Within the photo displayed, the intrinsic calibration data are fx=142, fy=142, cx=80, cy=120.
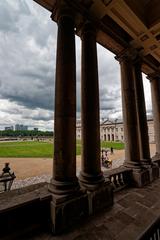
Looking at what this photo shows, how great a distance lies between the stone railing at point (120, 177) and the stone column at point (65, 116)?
2968mm

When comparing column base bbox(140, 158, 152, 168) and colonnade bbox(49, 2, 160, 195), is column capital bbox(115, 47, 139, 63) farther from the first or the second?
column base bbox(140, 158, 152, 168)

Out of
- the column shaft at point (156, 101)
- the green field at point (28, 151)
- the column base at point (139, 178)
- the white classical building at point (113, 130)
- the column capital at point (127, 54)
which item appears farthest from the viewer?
the white classical building at point (113, 130)

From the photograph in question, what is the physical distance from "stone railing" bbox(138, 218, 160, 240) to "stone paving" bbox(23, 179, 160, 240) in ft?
2.82

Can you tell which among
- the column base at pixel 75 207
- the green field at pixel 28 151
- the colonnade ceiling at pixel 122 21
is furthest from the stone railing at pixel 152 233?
the green field at pixel 28 151

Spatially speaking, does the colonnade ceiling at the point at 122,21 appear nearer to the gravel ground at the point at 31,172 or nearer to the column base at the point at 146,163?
the column base at the point at 146,163

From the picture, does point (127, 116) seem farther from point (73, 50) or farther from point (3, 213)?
point (3, 213)

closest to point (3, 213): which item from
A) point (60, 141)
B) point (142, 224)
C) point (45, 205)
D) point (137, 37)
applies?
point (45, 205)

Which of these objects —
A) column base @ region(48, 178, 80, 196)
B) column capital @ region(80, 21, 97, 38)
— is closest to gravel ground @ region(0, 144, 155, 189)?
column base @ region(48, 178, 80, 196)

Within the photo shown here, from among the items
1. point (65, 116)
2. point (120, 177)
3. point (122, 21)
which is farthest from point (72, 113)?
point (122, 21)

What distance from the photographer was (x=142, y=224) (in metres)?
4.18

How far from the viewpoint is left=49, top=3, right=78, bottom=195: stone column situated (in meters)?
4.40

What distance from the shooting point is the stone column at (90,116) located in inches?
203

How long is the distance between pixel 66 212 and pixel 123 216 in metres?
1.95

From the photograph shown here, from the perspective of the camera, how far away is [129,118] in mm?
7852
